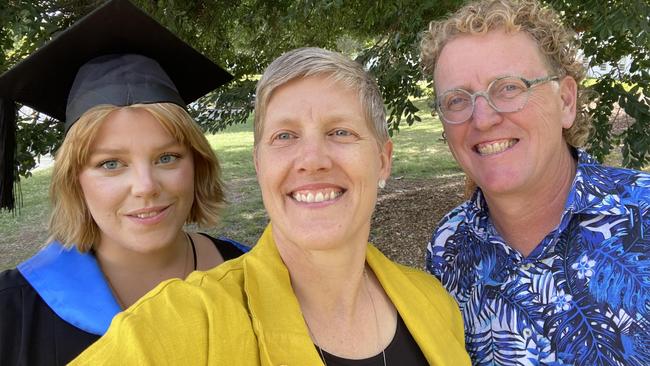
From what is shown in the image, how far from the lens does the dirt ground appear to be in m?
7.61

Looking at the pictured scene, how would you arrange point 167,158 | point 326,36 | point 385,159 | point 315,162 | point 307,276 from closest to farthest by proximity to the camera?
point 315,162 → point 307,276 → point 385,159 → point 167,158 → point 326,36

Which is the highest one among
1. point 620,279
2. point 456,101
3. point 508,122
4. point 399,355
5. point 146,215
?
point 456,101

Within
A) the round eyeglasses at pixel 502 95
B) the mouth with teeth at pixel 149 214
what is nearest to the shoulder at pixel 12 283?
the mouth with teeth at pixel 149 214

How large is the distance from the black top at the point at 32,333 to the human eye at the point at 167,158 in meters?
0.69

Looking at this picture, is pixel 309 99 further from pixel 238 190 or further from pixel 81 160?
pixel 238 190

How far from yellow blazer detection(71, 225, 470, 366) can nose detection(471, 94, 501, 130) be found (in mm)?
912

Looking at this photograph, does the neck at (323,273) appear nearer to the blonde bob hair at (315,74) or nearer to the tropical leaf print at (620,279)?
the blonde bob hair at (315,74)

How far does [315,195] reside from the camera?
5.88 feet

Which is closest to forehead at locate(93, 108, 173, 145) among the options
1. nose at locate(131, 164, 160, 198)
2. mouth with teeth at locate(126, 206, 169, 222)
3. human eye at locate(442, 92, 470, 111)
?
nose at locate(131, 164, 160, 198)

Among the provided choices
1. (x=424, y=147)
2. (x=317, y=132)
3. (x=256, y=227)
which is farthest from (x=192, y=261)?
(x=424, y=147)

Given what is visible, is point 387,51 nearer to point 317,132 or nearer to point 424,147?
point 317,132

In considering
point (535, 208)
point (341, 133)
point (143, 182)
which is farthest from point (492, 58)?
point (143, 182)

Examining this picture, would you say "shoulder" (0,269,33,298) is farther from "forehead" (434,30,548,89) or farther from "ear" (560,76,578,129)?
"ear" (560,76,578,129)

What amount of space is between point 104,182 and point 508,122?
68.0 inches
